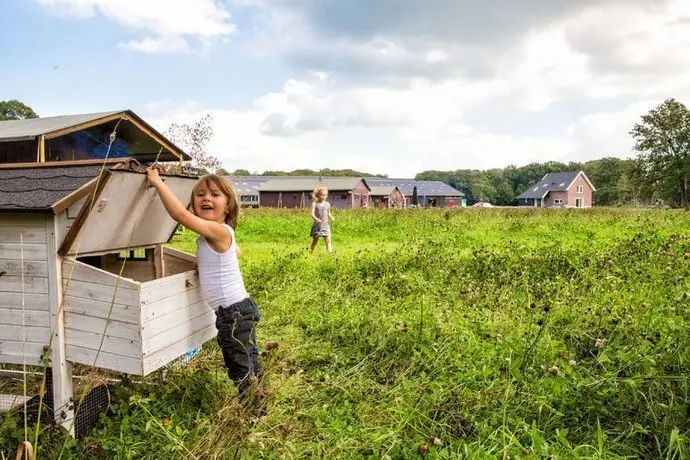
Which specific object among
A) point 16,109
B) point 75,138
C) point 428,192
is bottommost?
point 75,138

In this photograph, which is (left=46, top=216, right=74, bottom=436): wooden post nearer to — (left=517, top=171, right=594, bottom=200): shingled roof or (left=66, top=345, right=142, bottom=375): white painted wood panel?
(left=66, top=345, right=142, bottom=375): white painted wood panel

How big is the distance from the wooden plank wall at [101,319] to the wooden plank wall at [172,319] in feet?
0.21

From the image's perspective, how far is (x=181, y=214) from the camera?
2953mm

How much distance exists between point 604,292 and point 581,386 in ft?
7.97

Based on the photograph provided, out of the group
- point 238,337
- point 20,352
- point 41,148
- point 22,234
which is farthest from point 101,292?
point 41,148

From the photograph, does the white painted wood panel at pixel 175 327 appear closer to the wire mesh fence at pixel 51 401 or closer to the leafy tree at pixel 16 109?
the wire mesh fence at pixel 51 401

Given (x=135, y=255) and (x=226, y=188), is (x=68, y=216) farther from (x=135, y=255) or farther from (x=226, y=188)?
(x=135, y=255)

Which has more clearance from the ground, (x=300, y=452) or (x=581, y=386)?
(x=581, y=386)

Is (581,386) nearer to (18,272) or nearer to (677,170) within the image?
(18,272)

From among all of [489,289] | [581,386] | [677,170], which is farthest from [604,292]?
[677,170]

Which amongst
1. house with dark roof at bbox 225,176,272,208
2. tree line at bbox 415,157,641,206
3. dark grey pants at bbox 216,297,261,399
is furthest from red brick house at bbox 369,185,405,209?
dark grey pants at bbox 216,297,261,399

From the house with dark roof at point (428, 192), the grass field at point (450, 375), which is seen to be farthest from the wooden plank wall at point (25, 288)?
the house with dark roof at point (428, 192)

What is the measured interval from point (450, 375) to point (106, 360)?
2.32 m

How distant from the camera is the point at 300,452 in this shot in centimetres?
276
